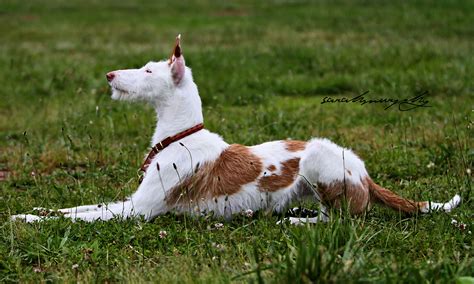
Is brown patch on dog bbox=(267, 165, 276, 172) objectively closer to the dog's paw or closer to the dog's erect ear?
the dog's erect ear

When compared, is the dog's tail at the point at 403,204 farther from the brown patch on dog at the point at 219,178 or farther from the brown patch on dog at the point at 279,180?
the brown patch on dog at the point at 219,178

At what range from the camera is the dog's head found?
21.2 ft

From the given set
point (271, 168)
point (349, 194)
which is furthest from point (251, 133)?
point (349, 194)

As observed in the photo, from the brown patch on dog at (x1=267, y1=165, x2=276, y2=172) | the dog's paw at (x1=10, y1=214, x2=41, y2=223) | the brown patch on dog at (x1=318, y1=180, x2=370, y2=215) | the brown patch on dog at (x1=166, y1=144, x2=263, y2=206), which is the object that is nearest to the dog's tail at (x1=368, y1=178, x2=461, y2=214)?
the brown patch on dog at (x1=318, y1=180, x2=370, y2=215)

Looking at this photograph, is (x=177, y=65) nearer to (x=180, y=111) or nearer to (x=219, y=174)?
(x=180, y=111)

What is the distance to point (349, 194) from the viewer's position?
607 cm

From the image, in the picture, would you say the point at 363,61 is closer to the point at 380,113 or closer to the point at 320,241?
the point at 380,113

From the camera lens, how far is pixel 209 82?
42.7ft

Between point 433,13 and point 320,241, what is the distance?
19595 mm

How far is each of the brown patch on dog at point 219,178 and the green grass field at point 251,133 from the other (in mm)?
226

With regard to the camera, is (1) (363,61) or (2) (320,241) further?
(1) (363,61)

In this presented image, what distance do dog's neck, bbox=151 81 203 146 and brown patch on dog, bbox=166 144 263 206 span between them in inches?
17.0

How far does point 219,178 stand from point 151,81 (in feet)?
3.50

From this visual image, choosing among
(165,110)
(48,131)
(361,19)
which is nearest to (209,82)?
(48,131)
